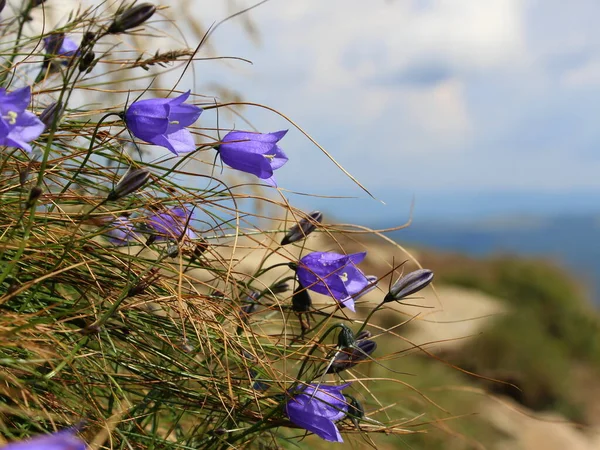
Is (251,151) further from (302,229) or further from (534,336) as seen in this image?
(534,336)

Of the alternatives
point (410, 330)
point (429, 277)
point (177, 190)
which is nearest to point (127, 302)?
point (177, 190)

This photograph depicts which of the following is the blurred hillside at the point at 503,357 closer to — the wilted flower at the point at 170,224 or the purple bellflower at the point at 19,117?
the wilted flower at the point at 170,224

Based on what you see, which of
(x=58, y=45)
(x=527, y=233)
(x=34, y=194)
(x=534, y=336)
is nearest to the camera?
(x=34, y=194)

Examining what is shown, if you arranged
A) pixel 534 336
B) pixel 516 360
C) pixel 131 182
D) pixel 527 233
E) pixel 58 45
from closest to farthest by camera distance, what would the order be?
pixel 131 182
pixel 58 45
pixel 516 360
pixel 534 336
pixel 527 233

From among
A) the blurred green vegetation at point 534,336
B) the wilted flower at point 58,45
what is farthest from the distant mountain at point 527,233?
the wilted flower at point 58,45

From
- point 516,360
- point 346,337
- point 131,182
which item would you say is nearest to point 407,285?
point 346,337

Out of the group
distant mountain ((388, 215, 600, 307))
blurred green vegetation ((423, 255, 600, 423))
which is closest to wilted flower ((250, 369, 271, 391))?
blurred green vegetation ((423, 255, 600, 423))
